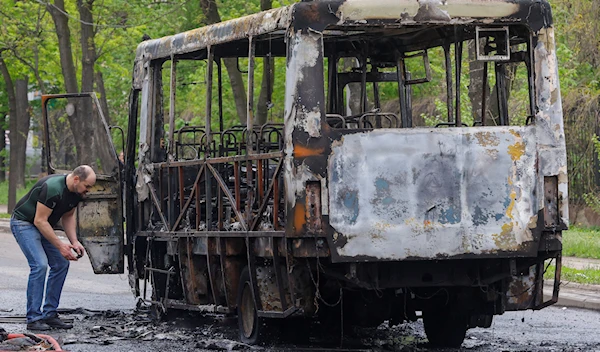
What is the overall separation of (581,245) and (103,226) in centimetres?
967

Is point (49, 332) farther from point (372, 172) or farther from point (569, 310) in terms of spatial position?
point (569, 310)

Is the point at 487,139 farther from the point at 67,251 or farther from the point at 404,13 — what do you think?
the point at 67,251

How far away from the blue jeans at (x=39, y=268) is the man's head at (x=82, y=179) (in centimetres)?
58

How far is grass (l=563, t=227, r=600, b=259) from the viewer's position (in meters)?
18.9

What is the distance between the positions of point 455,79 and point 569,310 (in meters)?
4.36

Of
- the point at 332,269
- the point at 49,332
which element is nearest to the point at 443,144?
the point at 332,269

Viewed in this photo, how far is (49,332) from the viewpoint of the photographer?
1095cm

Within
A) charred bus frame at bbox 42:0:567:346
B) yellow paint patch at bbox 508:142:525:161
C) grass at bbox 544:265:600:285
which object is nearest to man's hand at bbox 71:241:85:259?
charred bus frame at bbox 42:0:567:346

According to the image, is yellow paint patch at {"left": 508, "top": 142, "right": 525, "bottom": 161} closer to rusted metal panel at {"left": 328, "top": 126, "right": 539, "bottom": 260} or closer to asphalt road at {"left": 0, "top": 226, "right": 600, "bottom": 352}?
rusted metal panel at {"left": 328, "top": 126, "right": 539, "bottom": 260}

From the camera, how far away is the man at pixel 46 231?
11.2 metres

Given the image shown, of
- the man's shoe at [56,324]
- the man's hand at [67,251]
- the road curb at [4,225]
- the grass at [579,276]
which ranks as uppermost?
the man's hand at [67,251]

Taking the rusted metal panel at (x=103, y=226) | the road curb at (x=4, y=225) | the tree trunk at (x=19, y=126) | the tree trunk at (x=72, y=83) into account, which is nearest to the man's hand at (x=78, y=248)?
the rusted metal panel at (x=103, y=226)

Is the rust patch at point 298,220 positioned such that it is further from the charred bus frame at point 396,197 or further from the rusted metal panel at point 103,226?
the rusted metal panel at point 103,226

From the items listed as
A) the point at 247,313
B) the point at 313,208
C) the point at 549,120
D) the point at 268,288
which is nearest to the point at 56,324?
the point at 247,313
